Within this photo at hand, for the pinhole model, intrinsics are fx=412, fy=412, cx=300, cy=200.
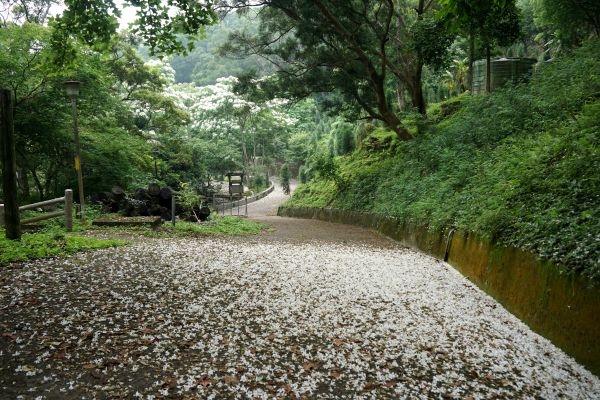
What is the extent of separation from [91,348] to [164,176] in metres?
16.6

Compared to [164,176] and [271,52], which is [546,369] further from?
[164,176]

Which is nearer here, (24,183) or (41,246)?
(41,246)

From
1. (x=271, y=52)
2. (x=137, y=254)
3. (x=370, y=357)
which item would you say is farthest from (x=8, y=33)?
(x=370, y=357)

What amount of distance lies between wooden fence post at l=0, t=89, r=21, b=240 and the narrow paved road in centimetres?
133

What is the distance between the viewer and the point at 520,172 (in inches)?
227

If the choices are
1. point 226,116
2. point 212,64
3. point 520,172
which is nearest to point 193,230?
point 520,172

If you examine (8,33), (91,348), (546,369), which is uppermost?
(8,33)

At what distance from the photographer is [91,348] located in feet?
10.6

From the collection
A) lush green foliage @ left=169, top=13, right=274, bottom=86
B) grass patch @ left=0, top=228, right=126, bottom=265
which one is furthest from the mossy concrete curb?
lush green foliage @ left=169, top=13, right=274, bottom=86

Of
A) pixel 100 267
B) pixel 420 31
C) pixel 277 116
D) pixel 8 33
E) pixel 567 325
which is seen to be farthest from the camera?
pixel 277 116

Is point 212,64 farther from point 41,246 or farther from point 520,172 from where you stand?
point 520,172

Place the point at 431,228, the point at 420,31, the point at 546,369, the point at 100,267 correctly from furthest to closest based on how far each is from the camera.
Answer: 1. the point at 420,31
2. the point at 431,228
3. the point at 100,267
4. the point at 546,369

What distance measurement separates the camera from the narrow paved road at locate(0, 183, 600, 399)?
9.48 feet

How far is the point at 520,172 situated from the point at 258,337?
14.3 ft
